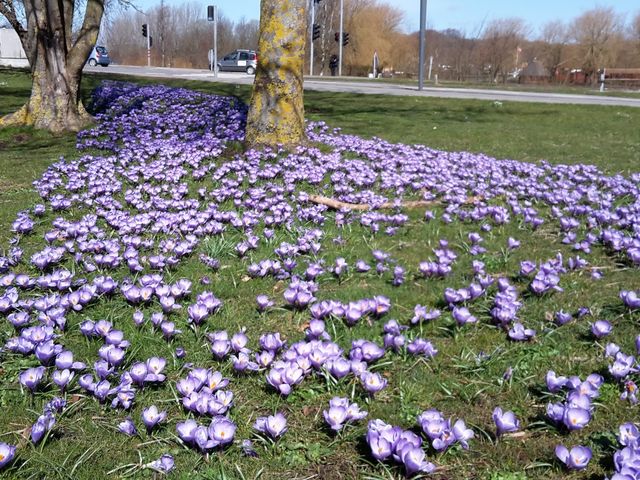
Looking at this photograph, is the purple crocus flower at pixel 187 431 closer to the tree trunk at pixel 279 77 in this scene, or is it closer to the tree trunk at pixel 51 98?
the tree trunk at pixel 279 77

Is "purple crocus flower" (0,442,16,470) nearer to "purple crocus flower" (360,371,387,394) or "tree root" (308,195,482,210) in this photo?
"purple crocus flower" (360,371,387,394)

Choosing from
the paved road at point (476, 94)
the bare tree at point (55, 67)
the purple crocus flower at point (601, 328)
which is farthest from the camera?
the paved road at point (476, 94)

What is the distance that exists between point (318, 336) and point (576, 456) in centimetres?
135

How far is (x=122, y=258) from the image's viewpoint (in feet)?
13.7

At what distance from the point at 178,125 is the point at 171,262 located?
7.76 meters

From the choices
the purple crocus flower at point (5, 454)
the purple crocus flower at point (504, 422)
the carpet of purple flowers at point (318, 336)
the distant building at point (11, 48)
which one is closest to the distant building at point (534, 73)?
the distant building at point (11, 48)

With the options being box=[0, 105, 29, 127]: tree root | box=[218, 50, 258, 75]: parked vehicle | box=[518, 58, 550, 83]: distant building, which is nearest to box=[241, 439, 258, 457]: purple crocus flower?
box=[0, 105, 29, 127]: tree root

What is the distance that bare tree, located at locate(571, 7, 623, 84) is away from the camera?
57.3 m

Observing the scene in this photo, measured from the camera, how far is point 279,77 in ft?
26.1

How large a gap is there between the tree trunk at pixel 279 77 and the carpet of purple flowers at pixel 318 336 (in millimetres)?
2301

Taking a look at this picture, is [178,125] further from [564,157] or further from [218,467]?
[218,467]

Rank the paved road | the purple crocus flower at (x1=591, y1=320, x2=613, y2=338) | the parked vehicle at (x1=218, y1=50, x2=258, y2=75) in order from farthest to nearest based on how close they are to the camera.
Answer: the parked vehicle at (x1=218, y1=50, x2=258, y2=75) → the paved road → the purple crocus flower at (x1=591, y1=320, x2=613, y2=338)

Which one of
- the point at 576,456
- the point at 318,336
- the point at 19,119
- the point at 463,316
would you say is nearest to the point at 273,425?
the point at 318,336

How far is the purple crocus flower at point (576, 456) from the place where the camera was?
1.93 meters
